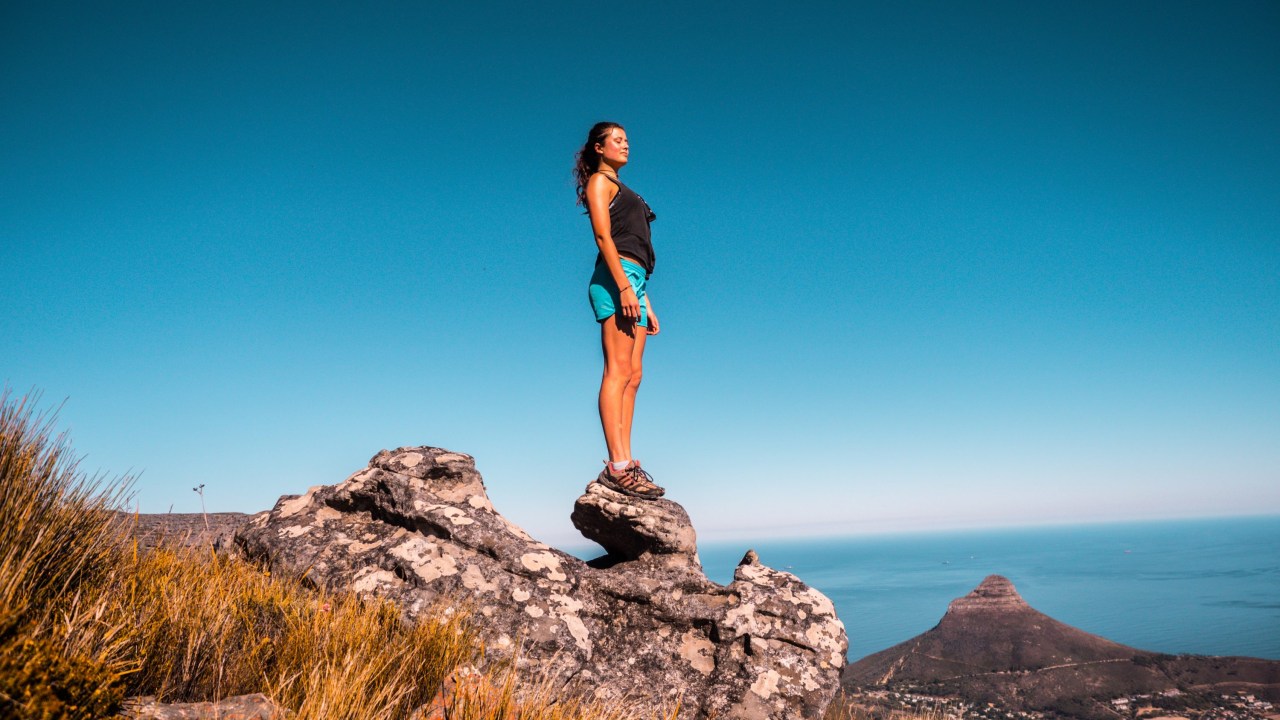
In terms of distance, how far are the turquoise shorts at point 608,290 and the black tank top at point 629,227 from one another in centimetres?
11

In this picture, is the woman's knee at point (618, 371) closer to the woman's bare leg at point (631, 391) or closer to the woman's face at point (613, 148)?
the woman's bare leg at point (631, 391)

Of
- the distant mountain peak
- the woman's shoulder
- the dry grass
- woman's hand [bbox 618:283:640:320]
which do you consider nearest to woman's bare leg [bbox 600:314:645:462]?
woman's hand [bbox 618:283:640:320]

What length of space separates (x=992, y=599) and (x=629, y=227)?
352 ft

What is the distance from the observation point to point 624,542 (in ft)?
18.4

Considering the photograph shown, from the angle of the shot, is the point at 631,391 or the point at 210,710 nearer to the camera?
the point at 210,710

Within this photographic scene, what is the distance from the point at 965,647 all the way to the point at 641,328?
8887cm

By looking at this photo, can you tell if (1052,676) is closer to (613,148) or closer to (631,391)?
(631,391)

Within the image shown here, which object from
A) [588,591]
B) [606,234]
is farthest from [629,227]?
[588,591]

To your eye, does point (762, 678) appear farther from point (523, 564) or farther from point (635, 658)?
point (523, 564)

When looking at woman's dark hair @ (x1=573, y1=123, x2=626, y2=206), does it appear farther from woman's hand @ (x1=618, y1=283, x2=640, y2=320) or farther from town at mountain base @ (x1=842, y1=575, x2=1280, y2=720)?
town at mountain base @ (x1=842, y1=575, x2=1280, y2=720)

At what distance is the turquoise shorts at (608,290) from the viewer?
565cm

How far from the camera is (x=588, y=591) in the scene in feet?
15.8

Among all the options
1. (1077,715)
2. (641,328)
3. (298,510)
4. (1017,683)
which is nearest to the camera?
(298,510)

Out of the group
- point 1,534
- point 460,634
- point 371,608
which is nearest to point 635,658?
point 460,634
